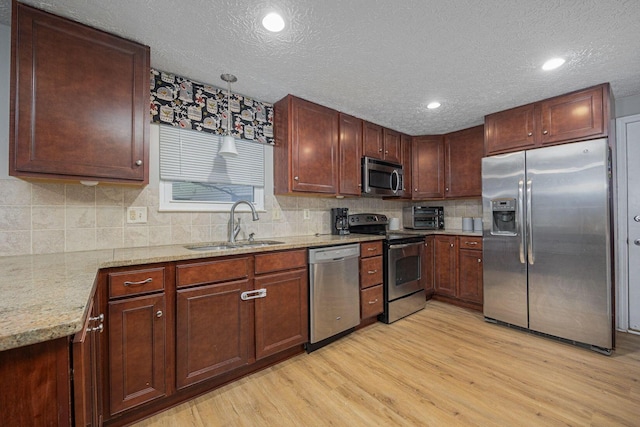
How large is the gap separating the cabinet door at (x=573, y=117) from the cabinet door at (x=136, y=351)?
134 inches

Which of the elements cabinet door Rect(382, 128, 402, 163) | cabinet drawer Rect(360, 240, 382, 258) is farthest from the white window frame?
cabinet door Rect(382, 128, 402, 163)

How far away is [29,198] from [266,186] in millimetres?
1658

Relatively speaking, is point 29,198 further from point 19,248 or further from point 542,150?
point 542,150

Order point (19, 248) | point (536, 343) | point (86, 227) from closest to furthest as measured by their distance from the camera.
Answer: point (19, 248) < point (86, 227) < point (536, 343)

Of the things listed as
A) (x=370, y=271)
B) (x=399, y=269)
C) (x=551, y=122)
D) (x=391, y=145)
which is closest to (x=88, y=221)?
(x=370, y=271)

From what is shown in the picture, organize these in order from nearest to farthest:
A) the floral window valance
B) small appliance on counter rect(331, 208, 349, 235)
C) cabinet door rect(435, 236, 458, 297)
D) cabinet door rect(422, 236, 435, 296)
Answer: the floral window valance
small appliance on counter rect(331, 208, 349, 235)
cabinet door rect(435, 236, 458, 297)
cabinet door rect(422, 236, 435, 296)

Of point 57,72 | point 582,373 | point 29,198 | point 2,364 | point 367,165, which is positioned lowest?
point 582,373

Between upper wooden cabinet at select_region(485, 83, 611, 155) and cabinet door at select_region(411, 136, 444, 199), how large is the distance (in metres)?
0.85

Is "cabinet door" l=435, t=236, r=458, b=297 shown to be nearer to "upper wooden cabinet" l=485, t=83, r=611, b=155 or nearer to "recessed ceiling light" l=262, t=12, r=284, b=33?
"upper wooden cabinet" l=485, t=83, r=611, b=155

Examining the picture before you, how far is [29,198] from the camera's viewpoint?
1.70 meters

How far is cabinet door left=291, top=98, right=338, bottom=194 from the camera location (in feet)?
8.64

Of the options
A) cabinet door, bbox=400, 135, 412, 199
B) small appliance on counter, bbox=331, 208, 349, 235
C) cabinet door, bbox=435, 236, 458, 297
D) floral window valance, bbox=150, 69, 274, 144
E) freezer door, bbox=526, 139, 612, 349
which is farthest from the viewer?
cabinet door, bbox=400, 135, 412, 199

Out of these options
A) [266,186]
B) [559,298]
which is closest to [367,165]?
[266,186]

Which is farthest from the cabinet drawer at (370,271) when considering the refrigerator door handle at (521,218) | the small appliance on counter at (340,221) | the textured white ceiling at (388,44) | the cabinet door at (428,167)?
the textured white ceiling at (388,44)
